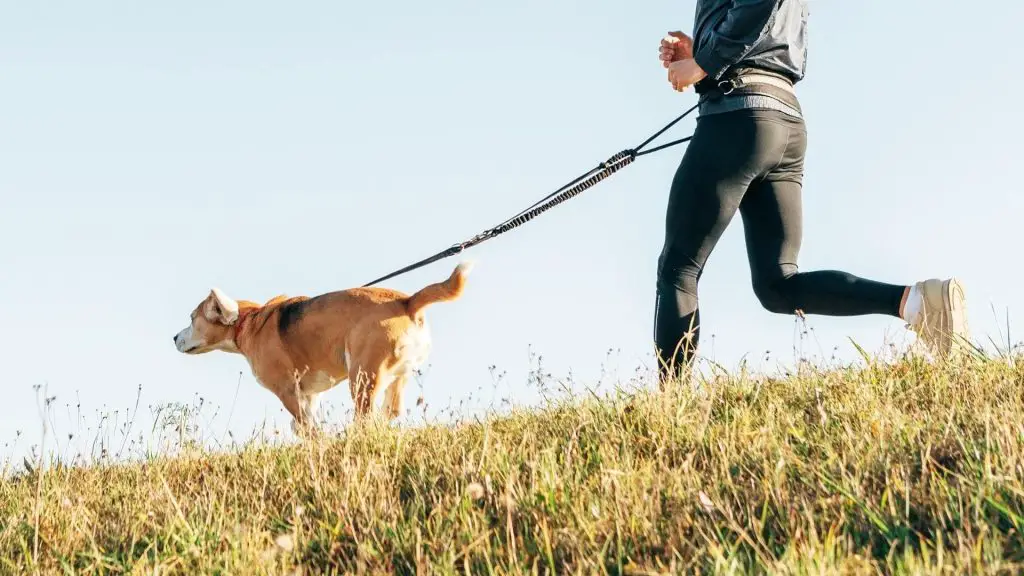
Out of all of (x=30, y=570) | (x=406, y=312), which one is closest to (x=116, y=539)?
(x=30, y=570)

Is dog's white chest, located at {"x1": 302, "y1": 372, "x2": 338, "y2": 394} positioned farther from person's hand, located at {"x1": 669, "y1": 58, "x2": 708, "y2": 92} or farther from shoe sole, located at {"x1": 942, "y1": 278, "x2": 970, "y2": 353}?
shoe sole, located at {"x1": 942, "y1": 278, "x2": 970, "y2": 353}

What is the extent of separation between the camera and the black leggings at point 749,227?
4117mm

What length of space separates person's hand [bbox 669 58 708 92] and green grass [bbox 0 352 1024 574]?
49.3 inches

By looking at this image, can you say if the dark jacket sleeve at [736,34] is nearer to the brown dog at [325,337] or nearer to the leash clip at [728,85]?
the leash clip at [728,85]

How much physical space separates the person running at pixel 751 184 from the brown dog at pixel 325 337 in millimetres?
2184

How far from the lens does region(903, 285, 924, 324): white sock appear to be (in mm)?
4176


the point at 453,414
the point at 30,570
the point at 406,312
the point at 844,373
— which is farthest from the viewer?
the point at 406,312

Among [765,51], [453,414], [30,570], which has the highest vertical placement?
[765,51]

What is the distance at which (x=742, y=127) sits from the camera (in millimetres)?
4094

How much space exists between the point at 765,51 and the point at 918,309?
126cm

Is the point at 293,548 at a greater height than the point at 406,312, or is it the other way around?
the point at 406,312

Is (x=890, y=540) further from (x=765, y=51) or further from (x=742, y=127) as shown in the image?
(x=765, y=51)

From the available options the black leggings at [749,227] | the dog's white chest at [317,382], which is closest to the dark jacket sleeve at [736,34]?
the black leggings at [749,227]

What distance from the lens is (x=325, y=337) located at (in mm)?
6848
